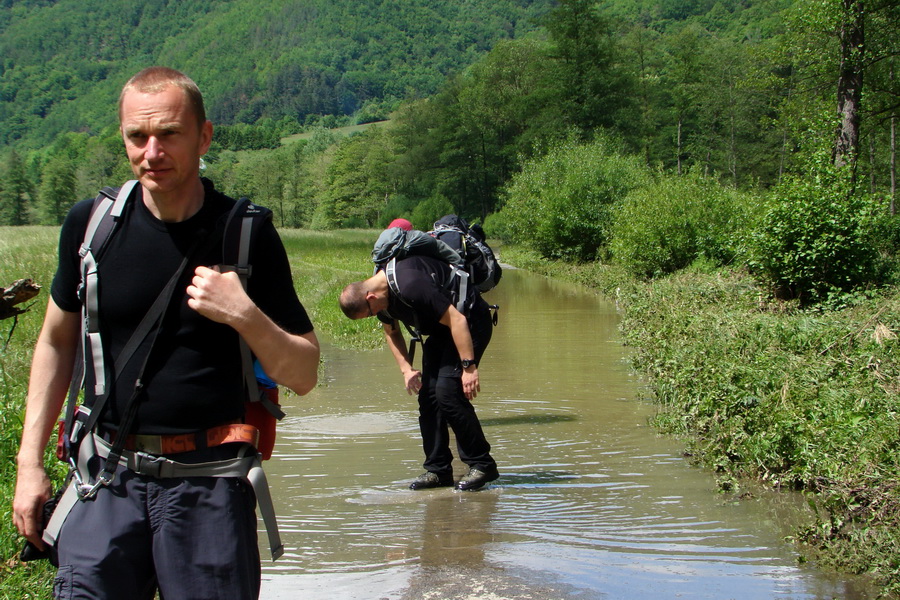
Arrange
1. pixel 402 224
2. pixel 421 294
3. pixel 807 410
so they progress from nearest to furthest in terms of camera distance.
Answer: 1. pixel 421 294
2. pixel 807 410
3. pixel 402 224

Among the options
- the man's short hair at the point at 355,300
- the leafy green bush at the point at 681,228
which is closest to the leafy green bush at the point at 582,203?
the leafy green bush at the point at 681,228

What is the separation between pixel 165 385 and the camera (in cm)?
269

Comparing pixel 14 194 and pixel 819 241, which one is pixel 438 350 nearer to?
A: pixel 819 241

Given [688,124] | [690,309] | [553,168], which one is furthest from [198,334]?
[688,124]

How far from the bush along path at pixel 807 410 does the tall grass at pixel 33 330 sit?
12.8 feet

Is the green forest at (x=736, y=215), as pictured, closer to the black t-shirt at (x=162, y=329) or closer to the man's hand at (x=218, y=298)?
the black t-shirt at (x=162, y=329)

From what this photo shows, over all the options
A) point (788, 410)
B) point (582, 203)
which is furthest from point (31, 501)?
point (582, 203)

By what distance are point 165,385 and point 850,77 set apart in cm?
2081

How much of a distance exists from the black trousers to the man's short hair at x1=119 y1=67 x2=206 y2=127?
3.97 m

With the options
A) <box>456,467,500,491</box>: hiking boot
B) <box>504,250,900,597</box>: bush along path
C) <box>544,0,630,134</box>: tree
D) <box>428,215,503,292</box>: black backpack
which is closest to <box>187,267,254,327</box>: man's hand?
<box>504,250,900,597</box>: bush along path

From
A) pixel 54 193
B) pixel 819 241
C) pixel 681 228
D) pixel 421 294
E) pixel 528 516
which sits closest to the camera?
pixel 528 516

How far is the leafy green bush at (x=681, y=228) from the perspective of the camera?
76.2 feet

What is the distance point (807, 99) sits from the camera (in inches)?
1069

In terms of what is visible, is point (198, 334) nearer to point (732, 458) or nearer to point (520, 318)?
point (732, 458)
